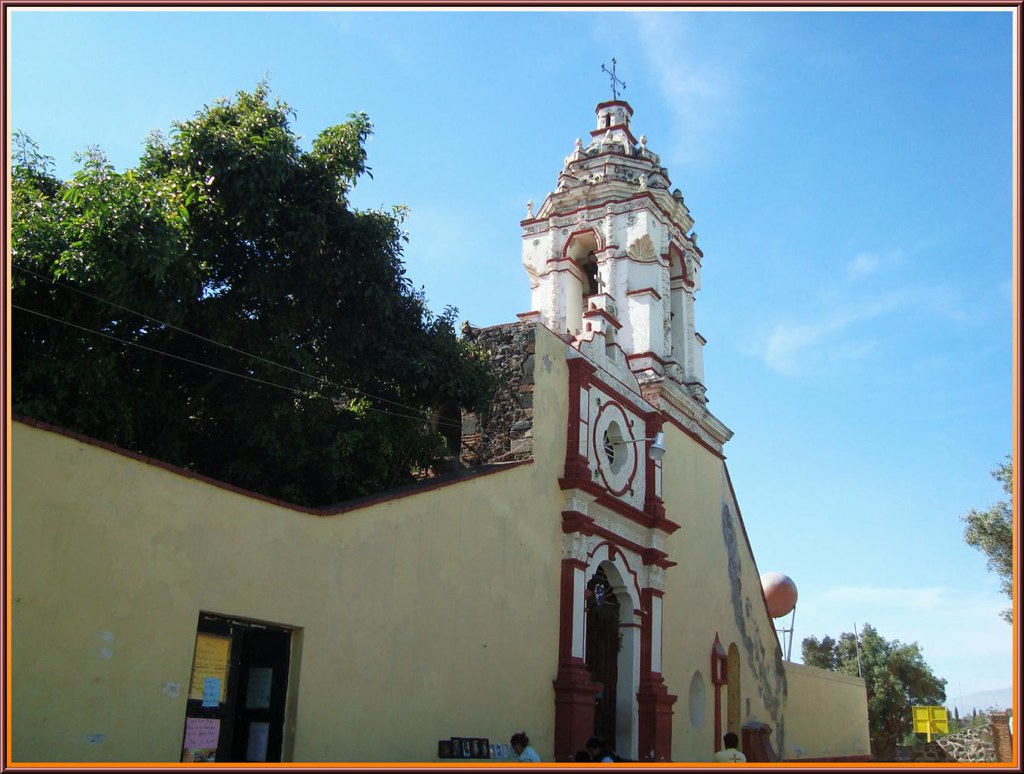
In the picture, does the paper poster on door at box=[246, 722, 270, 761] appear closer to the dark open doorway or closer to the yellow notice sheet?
the dark open doorway

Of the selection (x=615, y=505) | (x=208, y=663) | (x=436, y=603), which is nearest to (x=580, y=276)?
(x=615, y=505)

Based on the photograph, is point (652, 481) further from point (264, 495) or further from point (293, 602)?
point (264, 495)

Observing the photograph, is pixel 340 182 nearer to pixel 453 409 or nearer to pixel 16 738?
pixel 453 409

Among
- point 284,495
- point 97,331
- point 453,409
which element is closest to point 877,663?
point 453,409

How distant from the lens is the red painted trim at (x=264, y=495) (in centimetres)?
747

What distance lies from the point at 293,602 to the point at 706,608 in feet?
39.1

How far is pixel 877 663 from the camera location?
43.4 metres

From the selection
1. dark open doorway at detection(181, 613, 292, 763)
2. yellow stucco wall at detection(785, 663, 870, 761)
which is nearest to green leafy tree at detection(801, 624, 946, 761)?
yellow stucco wall at detection(785, 663, 870, 761)

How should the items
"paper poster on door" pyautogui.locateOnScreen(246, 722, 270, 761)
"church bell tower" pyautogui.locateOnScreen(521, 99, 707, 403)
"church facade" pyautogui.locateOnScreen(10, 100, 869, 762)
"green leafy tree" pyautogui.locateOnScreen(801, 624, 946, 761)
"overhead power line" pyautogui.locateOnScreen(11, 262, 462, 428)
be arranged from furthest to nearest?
"green leafy tree" pyautogui.locateOnScreen(801, 624, 946, 761)
"church bell tower" pyautogui.locateOnScreen(521, 99, 707, 403)
"overhead power line" pyautogui.locateOnScreen(11, 262, 462, 428)
"paper poster on door" pyautogui.locateOnScreen(246, 722, 270, 761)
"church facade" pyautogui.locateOnScreen(10, 100, 869, 762)

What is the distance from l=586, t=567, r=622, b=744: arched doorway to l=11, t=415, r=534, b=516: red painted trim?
9.96 feet

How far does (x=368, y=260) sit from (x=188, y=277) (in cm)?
259

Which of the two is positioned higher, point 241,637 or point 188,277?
point 188,277

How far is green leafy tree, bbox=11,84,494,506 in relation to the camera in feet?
32.8

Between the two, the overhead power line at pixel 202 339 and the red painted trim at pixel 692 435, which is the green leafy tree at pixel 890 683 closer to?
the red painted trim at pixel 692 435
